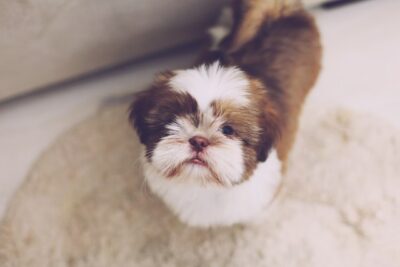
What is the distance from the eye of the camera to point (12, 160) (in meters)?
1.32

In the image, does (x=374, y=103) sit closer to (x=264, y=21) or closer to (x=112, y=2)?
(x=264, y=21)

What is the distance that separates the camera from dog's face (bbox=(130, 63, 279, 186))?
0.81 m

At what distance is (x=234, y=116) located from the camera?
816mm

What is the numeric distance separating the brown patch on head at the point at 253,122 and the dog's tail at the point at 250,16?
0.77ft

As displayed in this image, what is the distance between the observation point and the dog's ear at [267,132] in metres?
0.86

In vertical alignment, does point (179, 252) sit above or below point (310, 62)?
below

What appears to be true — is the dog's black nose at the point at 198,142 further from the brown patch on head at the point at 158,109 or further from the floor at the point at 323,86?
the floor at the point at 323,86

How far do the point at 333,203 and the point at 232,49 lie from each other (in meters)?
0.48

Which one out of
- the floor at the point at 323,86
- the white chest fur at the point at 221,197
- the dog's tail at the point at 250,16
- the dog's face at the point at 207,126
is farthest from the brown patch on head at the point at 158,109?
the floor at the point at 323,86

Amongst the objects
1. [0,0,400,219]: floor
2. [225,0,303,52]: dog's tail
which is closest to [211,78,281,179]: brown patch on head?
[225,0,303,52]: dog's tail

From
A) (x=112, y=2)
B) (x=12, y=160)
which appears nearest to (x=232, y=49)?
(x=112, y=2)

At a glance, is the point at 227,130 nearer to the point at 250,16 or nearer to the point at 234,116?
the point at 234,116

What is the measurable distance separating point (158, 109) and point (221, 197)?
0.27 meters

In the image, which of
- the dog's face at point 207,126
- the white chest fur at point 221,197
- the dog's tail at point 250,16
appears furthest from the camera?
the dog's tail at point 250,16
